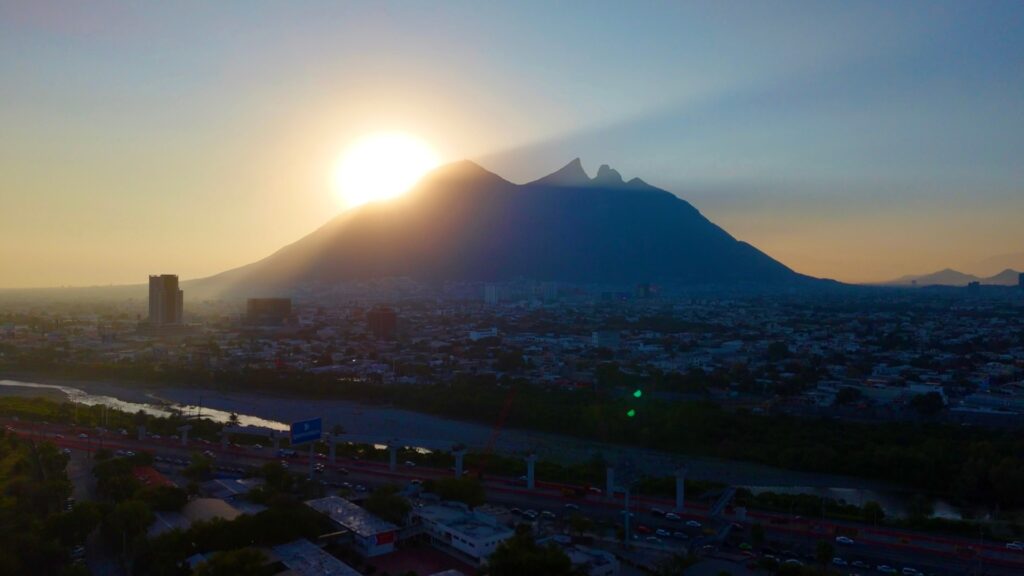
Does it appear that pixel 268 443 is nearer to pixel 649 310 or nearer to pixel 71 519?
pixel 71 519

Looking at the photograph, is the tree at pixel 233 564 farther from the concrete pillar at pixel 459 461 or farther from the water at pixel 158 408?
the water at pixel 158 408

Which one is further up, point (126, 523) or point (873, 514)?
point (126, 523)

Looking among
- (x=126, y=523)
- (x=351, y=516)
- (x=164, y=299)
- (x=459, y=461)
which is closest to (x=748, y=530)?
(x=459, y=461)

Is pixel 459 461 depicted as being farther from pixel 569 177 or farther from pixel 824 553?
pixel 569 177

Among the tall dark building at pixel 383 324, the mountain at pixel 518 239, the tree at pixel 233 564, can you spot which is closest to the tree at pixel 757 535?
the tree at pixel 233 564

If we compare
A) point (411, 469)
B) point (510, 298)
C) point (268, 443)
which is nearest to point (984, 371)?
point (411, 469)

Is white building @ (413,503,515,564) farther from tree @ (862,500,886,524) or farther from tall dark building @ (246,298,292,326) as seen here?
tall dark building @ (246,298,292,326)
